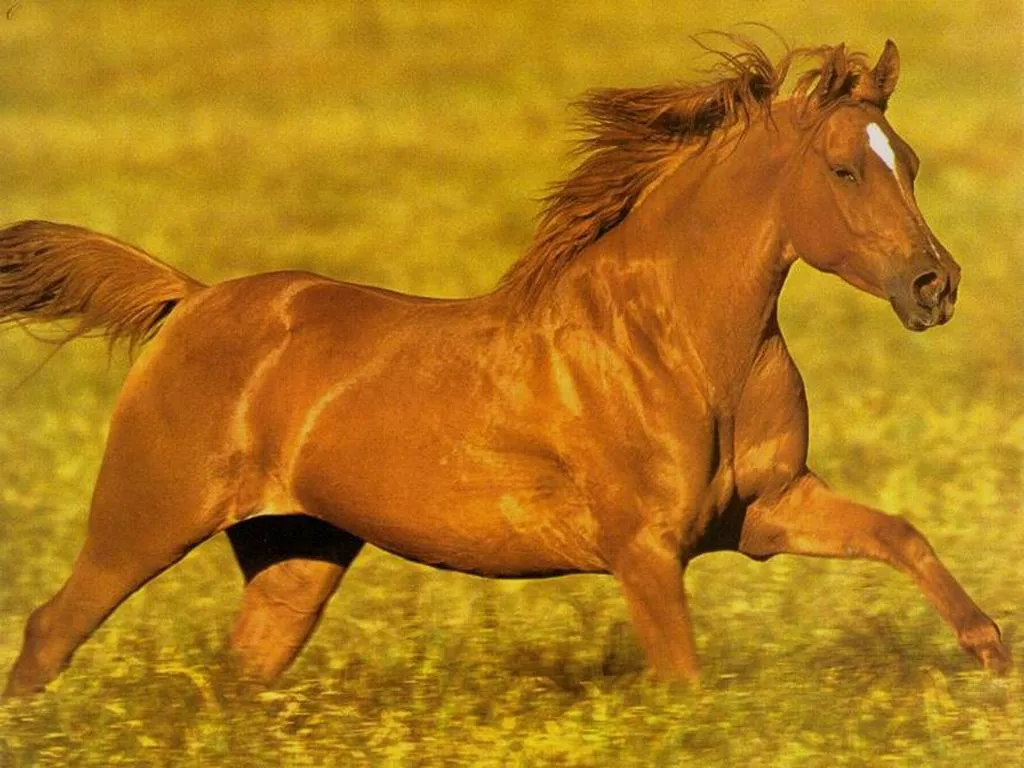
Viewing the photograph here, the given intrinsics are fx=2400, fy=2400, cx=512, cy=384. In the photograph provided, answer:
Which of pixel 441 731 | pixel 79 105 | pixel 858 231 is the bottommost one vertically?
pixel 441 731

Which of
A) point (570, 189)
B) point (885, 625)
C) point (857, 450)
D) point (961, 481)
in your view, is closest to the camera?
point (570, 189)

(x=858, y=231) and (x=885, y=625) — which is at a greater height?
(x=858, y=231)

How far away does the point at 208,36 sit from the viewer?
26234 millimetres

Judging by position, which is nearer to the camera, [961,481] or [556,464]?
[556,464]

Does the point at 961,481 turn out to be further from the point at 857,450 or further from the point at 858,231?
the point at 858,231

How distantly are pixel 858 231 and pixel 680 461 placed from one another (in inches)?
30.5

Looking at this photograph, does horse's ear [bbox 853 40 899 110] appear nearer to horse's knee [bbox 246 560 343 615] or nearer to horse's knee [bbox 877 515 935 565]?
horse's knee [bbox 877 515 935 565]

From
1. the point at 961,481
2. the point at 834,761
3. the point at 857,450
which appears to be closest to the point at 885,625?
the point at 834,761

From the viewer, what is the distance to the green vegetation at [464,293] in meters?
6.46

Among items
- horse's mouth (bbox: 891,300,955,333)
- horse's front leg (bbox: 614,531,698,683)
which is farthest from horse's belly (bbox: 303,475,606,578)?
horse's mouth (bbox: 891,300,955,333)

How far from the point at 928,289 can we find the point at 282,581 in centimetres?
229

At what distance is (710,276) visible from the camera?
6.55 metres

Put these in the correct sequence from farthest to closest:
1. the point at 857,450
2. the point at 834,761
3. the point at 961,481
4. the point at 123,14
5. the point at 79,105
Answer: the point at 123,14
the point at 79,105
the point at 857,450
the point at 961,481
the point at 834,761

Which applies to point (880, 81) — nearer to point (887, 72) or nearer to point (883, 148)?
point (887, 72)
